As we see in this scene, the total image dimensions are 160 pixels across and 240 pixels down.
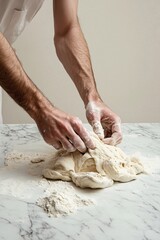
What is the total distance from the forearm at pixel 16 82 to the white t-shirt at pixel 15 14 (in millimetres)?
556

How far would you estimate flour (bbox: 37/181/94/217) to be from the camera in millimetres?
878

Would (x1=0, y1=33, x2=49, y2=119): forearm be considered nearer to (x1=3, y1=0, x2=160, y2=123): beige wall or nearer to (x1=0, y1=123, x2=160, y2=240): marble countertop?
(x1=0, y1=123, x2=160, y2=240): marble countertop

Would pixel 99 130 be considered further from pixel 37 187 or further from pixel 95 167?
pixel 37 187

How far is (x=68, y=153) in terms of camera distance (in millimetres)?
1146

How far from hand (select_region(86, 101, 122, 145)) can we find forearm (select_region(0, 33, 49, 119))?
0.24 metres

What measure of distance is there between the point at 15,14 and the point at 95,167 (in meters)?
0.92

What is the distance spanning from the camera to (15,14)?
1646 millimetres

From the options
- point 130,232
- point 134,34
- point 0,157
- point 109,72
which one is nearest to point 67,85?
point 109,72

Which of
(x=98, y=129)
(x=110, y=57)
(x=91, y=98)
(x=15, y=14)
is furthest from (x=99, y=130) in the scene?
(x=110, y=57)

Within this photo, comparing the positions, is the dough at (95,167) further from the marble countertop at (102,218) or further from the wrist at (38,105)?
the wrist at (38,105)

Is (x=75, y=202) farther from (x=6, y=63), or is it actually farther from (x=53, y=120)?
(x=6, y=63)

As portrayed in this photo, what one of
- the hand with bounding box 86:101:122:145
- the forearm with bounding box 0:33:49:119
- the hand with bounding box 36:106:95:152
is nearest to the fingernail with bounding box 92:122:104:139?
the hand with bounding box 86:101:122:145

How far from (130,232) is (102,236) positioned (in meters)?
0.07

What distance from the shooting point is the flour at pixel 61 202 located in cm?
88
